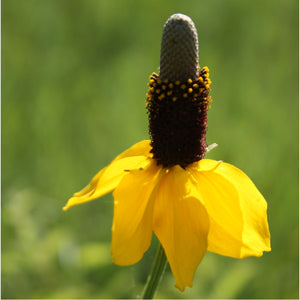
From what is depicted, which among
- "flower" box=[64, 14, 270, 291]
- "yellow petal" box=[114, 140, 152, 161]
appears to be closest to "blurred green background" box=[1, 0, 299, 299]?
"yellow petal" box=[114, 140, 152, 161]

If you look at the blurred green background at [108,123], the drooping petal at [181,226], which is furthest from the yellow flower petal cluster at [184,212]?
the blurred green background at [108,123]

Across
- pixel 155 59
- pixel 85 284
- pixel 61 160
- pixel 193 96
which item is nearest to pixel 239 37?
pixel 155 59

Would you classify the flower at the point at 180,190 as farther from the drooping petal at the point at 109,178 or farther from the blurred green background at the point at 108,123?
the blurred green background at the point at 108,123

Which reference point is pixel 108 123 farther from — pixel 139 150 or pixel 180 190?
pixel 180 190

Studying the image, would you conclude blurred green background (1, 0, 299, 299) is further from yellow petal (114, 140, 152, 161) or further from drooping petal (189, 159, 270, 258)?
drooping petal (189, 159, 270, 258)

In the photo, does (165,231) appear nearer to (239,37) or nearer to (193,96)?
(193,96)

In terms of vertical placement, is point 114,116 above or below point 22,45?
below
